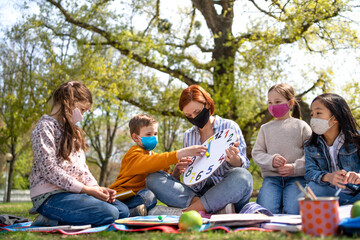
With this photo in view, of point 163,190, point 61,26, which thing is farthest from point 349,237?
point 61,26

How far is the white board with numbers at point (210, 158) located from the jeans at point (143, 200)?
1.56 ft

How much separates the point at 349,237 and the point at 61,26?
11.1m

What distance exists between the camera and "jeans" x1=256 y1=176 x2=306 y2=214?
12.5 feet

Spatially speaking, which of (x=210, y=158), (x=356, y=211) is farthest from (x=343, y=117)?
(x=210, y=158)

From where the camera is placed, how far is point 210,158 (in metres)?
3.79

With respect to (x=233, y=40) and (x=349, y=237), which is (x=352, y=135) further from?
(x=233, y=40)

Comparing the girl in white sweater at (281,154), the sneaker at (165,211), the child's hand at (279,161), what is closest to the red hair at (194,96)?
the girl in white sweater at (281,154)

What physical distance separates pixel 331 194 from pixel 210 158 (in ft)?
4.21

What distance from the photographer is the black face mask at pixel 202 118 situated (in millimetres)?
4098

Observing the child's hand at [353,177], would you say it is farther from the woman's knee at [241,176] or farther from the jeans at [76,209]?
the jeans at [76,209]

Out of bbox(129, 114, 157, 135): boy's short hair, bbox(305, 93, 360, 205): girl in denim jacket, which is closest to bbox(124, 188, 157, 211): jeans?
bbox(129, 114, 157, 135): boy's short hair

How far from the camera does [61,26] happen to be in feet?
37.3

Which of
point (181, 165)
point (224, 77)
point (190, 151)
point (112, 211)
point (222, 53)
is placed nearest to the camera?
point (112, 211)

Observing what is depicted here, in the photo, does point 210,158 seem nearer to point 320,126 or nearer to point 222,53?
point 320,126
